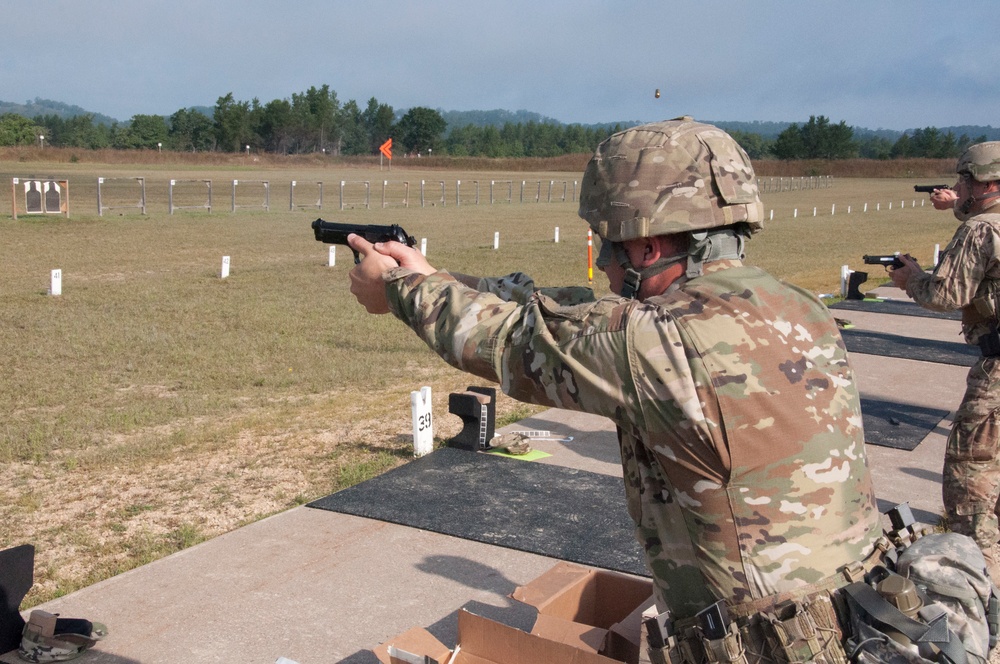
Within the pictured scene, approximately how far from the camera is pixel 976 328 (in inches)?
217

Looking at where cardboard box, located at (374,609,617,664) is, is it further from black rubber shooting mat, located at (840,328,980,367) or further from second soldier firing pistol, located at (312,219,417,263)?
black rubber shooting mat, located at (840,328,980,367)

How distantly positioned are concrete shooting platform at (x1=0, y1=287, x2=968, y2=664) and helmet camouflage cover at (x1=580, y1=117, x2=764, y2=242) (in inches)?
102

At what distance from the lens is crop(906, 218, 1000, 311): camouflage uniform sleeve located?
17.5ft

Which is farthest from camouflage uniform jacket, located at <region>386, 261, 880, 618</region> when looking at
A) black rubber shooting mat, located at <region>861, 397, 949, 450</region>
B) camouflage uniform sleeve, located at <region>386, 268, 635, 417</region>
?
black rubber shooting mat, located at <region>861, 397, 949, 450</region>

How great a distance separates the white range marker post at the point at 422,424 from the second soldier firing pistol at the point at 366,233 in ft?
12.1

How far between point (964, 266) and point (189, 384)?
7515 mm

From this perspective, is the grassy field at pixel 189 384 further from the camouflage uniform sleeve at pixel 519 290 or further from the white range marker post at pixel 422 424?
the camouflage uniform sleeve at pixel 519 290

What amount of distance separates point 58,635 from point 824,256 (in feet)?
80.9

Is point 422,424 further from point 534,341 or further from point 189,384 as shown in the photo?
point 534,341

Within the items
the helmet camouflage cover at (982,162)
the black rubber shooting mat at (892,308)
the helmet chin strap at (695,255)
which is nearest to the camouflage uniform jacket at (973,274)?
the helmet camouflage cover at (982,162)

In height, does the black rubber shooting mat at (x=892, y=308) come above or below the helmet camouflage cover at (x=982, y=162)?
below

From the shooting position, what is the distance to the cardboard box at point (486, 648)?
3191mm

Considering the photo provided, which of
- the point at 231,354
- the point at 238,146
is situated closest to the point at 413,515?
the point at 231,354

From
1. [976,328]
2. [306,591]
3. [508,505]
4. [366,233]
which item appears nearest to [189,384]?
[508,505]
